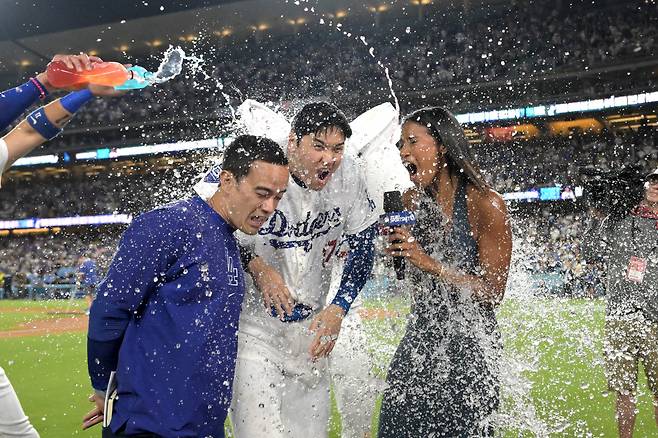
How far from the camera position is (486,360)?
299 cm

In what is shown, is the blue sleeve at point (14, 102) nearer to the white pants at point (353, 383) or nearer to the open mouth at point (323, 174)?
the open mouth at point (323, 174)

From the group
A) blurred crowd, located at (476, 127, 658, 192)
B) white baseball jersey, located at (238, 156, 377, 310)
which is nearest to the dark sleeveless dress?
white baseball jersey, located at (238, 156, 377, 310)

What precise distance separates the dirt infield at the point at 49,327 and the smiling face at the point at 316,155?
1140cm

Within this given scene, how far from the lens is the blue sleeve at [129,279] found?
2.28 m

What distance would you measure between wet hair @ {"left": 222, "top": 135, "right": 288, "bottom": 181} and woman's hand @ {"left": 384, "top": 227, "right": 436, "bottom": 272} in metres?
0.64

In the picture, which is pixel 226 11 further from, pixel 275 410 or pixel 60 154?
pixel 275 410

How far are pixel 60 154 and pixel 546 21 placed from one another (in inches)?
1036

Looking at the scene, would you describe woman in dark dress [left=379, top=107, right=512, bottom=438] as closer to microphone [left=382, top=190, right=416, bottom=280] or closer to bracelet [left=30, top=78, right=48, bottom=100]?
microphone [left=382, top=190, right=416, bottom=280]

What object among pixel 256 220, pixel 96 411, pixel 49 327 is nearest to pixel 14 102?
pixel 256 220

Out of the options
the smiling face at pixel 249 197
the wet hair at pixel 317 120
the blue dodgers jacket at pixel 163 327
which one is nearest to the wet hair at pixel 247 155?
the smiling face at pixel 249 197

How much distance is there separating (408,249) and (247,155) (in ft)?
2.73

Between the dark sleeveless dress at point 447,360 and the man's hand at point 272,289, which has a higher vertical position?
the man's hand at point 272,289

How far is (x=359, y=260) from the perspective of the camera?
3.47 meters

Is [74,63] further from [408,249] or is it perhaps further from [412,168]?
[408,249]
